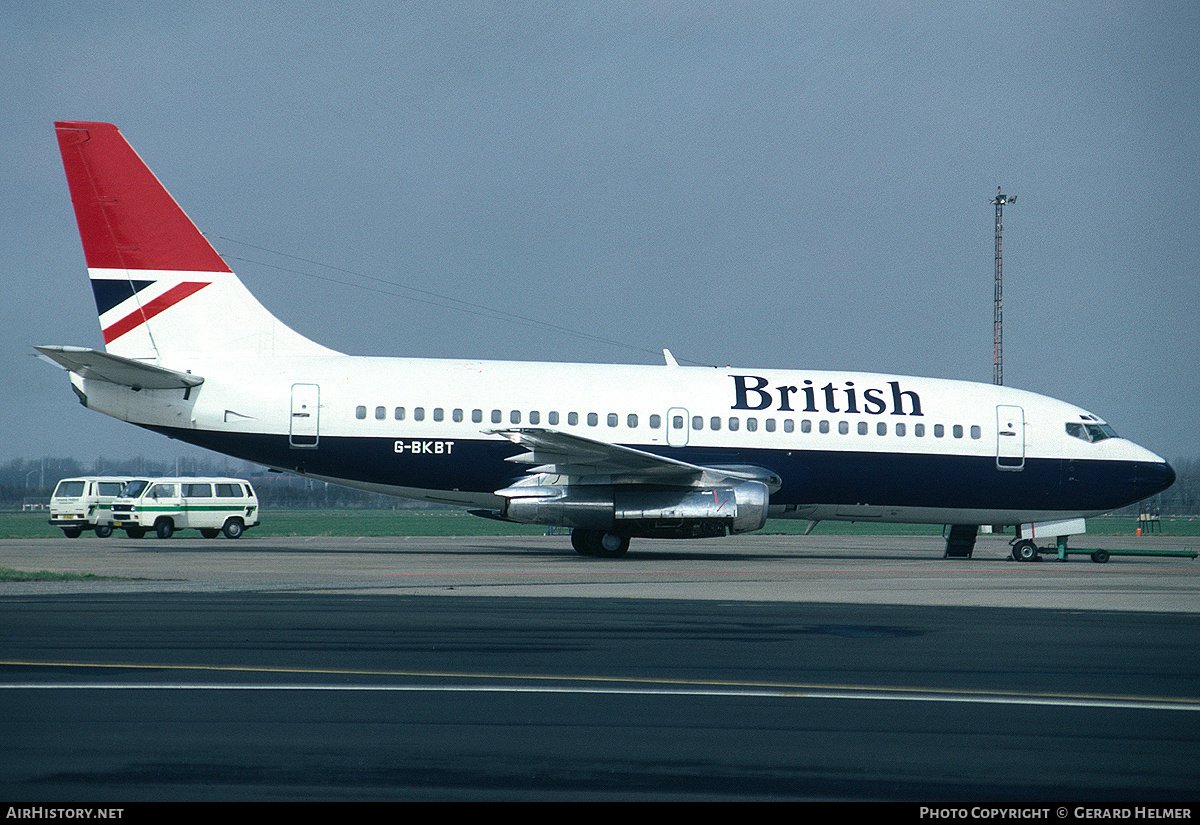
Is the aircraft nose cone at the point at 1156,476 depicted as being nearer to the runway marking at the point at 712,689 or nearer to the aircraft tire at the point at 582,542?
the aircraft tire at the point at 582,542

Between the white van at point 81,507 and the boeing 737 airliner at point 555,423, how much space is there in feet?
48.8

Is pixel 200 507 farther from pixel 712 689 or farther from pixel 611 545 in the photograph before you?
pixel 712 689

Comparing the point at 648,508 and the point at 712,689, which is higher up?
the point at 648,508

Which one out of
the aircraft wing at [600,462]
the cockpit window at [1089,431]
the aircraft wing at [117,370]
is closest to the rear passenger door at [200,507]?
the aircraft wing at [117,370]

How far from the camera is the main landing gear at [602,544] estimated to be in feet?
81.3

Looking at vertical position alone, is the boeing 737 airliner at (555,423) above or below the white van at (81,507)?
above

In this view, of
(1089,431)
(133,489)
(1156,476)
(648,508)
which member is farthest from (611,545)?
(133,489)

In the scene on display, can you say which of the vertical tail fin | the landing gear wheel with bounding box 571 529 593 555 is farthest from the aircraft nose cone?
the vertical tail fin

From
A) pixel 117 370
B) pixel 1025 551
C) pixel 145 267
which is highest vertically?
pixel 145 267

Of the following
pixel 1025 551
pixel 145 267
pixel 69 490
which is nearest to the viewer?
pixel 145 267

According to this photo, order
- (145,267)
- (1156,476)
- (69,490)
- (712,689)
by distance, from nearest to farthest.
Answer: (712,689), (145,267), (1156,476), (69,490)

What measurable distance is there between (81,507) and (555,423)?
862 inches

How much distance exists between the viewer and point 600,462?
2355cm

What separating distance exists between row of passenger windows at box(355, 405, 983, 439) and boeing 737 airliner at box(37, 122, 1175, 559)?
45 mm
